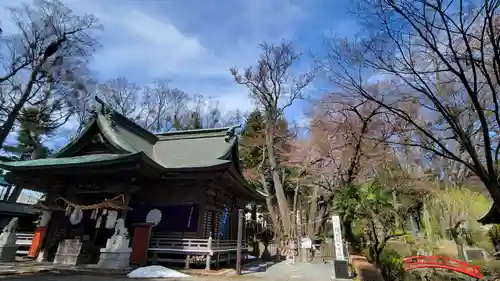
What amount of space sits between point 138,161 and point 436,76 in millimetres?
10123

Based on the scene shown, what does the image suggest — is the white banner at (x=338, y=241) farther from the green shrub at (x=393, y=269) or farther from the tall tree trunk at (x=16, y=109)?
the tall tree trunk at (x=16, y=109)

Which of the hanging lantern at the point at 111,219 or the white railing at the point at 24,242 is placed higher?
the hanging lantern at the point at 111,219

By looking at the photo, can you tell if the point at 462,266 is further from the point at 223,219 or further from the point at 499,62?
the point at 223,219

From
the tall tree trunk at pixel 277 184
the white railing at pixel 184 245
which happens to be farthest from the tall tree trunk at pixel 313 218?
the white railing at pixel 184 245

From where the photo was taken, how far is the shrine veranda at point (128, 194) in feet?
38.9

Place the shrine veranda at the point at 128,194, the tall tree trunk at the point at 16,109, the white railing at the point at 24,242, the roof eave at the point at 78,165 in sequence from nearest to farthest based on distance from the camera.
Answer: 1. the roof eave at the point at 78,165
2. the shrine veranda at the point at 128,194
3. the tall tree trunk at the point at 16,109
4. the white railing at the point at 24,242

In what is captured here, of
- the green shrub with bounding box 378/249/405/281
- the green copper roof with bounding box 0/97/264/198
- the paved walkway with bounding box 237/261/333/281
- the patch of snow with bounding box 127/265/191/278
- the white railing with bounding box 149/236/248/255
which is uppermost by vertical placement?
the green copper roof with bounding box 0/97/264/198

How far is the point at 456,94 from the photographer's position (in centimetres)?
851

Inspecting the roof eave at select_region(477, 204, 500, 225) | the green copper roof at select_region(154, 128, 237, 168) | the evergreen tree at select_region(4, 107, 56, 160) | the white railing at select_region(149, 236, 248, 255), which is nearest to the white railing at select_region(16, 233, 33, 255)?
the evergreen tree at select_region(4, 107, 56, 160)

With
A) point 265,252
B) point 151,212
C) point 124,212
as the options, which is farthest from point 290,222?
point 124,212

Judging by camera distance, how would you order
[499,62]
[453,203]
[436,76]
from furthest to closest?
[453,203] → [436,76] → [499,62]

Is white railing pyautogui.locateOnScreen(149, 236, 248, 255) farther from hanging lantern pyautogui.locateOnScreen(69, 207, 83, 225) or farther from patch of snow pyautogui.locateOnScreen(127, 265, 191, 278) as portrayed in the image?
hanging lantern pyautogui.locateOnScreen(69, 207, 83, 225)

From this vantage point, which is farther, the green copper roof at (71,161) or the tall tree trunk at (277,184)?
the tall tree trunk at (277,184)

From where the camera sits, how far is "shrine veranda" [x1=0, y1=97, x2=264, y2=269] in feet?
38.9
